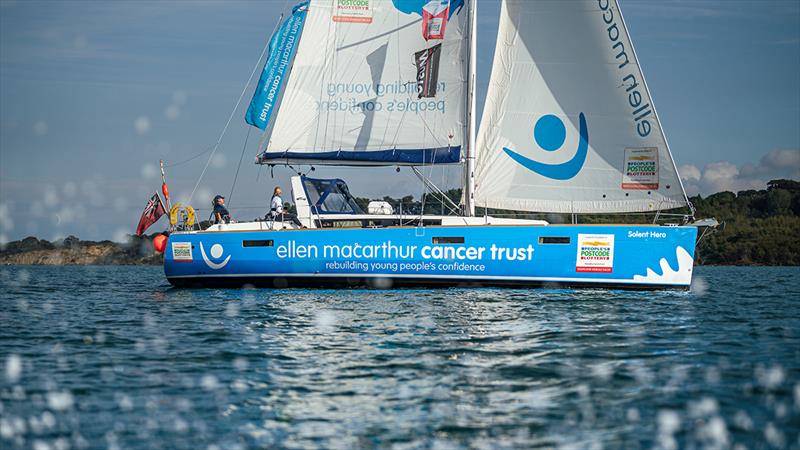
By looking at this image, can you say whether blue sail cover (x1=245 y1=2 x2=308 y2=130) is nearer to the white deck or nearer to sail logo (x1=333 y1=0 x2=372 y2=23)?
sail logo (x1=333 y1=0 x2=372 y2=23)

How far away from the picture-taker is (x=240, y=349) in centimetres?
1374

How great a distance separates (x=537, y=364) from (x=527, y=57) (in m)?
15.2

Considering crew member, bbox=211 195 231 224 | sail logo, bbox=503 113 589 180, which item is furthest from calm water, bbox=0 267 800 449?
crew member, bbox=211 195 231 224

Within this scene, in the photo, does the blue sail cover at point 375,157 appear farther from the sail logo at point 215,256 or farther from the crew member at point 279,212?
the sail logo at point 215,256

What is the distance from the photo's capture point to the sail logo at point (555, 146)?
25.1 meters

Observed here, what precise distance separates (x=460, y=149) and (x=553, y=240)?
4.42 meters

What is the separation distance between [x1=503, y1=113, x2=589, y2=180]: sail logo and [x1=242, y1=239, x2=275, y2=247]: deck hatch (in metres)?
7.64

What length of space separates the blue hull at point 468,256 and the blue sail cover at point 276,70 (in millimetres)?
4167

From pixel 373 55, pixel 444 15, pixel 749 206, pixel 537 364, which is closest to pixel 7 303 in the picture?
pixel 373 55

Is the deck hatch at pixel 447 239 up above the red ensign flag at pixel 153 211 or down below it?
below

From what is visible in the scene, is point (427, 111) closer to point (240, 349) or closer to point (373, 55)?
point (373, 55)

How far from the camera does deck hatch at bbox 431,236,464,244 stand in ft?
80.7

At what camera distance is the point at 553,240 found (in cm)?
2406

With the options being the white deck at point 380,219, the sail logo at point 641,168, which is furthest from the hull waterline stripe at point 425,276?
the sail logo at point 641,168
